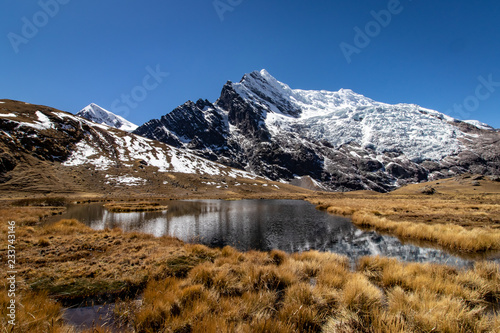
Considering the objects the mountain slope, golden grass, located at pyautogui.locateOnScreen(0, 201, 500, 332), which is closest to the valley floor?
golden grass, located at pyautogui.locateOnScreen(0, 201, 500, 332)

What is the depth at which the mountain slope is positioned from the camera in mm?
85625

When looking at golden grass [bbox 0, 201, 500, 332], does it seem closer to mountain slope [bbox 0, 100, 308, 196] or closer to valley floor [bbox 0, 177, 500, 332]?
valley floor [bbox 0, 177, 500, 332]

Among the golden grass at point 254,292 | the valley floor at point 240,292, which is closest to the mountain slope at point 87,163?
the valley floor at point 240,292

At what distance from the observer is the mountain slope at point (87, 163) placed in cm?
8562

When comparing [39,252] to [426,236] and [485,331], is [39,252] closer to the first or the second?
[485,331]

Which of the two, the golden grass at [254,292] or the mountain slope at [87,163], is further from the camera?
the mountain slope at [87,163]

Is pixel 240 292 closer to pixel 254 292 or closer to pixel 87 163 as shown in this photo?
pixel 254 292

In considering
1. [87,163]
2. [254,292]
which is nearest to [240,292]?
[254,292]

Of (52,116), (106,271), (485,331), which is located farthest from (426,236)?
(52,116)

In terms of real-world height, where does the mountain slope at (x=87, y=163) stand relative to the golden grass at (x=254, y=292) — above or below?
above

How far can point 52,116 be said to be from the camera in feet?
448

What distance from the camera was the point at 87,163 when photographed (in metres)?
112

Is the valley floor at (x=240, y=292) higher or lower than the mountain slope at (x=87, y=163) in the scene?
lower

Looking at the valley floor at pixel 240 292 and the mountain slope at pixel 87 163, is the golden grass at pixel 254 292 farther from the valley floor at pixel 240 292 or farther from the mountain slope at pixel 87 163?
the mountain slope at pixel 87 163
